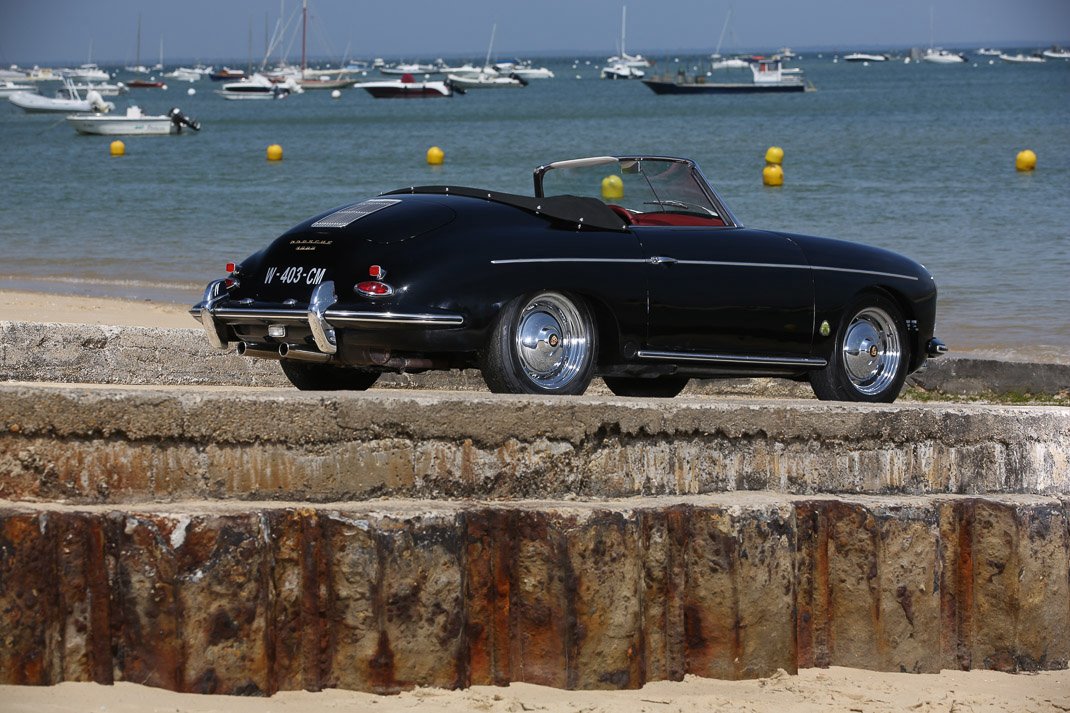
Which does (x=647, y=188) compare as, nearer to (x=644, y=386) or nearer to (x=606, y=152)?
(x=644, y=386)

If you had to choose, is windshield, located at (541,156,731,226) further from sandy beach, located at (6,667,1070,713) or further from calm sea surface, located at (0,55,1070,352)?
calm sea surface, located at (0,55,1070,352)

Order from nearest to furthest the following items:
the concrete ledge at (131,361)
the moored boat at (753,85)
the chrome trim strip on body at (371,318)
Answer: the chrome trim strip on body at (371,318) → the concrete ledge at (131,361) → the moored boat at (753,85)

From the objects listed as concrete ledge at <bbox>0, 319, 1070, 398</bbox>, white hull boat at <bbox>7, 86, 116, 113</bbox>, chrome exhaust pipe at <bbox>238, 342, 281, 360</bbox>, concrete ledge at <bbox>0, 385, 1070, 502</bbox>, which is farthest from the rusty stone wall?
white hull boat at <bbox>7, 86, 116, 113</bbox>

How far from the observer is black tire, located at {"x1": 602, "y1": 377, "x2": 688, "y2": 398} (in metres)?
8.97

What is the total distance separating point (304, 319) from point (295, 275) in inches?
10.7

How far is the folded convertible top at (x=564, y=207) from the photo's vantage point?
24.9ft

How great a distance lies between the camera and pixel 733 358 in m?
7.90

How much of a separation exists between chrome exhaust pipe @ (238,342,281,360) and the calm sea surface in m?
11.0

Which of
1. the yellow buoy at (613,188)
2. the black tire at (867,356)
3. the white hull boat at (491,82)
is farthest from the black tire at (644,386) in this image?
the white hull boat at (491,82)

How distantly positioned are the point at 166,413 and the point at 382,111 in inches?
4060

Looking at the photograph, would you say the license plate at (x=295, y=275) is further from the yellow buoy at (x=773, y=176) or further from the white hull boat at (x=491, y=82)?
the white hull boat at (x=491, y=82)

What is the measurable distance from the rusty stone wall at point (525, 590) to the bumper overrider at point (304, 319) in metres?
1.16

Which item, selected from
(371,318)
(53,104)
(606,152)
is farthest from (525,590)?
(53,104)

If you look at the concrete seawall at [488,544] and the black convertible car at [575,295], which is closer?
the concrete seawall at [488,544]
